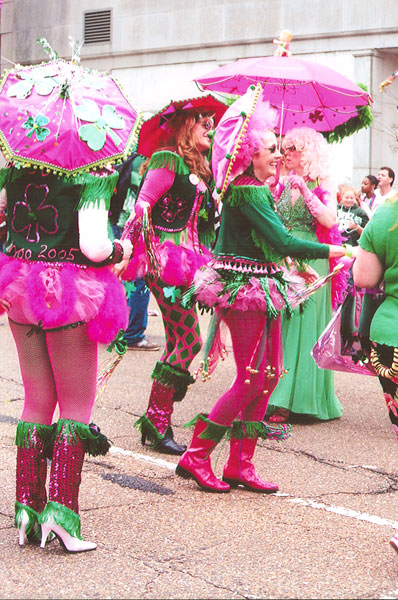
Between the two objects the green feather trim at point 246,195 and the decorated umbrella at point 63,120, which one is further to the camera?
the green feather trim at point 246,195

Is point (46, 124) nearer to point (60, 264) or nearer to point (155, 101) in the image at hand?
point (60, 264)

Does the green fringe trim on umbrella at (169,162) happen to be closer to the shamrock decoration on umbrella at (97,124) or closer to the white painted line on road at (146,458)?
the shamrock decoration on umbrella at (97,124)

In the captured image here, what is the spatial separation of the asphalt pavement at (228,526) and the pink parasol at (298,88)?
2.19 metres

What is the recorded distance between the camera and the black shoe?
5.69m

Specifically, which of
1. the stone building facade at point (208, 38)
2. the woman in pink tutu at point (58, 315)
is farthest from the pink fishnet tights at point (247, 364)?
the stone building facade at point (208, 38)

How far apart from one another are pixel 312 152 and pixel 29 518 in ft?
11.2

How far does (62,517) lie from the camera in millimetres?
3969

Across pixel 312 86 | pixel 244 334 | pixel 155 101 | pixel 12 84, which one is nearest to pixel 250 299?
pixel 244 334

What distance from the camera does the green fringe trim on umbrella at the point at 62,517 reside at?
396 cm

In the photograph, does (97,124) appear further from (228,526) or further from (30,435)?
(228,526)

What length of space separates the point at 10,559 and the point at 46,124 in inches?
70.5

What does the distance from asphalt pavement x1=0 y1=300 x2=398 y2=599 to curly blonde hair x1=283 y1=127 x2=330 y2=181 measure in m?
1.72

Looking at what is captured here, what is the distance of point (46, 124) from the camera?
3.94 m

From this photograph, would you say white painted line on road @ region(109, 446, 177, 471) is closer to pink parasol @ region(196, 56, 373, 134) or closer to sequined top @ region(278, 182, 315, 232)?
sequined top @ region(278, 182, 315, 232)
